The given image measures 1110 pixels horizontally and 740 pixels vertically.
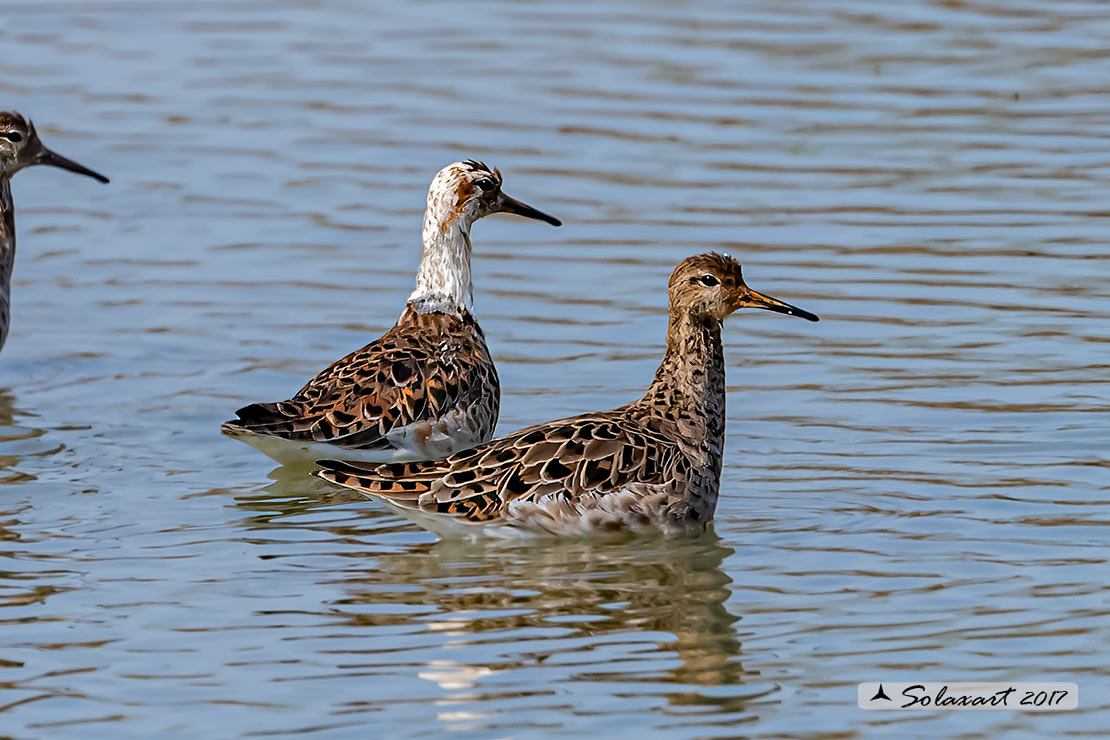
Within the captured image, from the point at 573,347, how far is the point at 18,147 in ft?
14.0

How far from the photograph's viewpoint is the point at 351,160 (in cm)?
1914

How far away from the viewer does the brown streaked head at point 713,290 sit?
453 inches

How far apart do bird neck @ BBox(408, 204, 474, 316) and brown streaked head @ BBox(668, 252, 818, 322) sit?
2.25m

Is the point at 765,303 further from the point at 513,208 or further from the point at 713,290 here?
the point at 513,208

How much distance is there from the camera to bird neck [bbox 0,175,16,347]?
14789mm

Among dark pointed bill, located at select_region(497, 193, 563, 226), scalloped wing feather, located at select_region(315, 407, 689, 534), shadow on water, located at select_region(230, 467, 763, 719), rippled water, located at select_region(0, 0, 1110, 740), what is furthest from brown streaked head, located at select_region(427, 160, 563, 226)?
scalloped wing feather, located at select_region(315, 407, 689, 534)

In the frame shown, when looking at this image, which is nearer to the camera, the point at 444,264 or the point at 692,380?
the point at 692,380

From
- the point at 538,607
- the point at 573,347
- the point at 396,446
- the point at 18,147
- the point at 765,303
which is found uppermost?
the point at 18,147

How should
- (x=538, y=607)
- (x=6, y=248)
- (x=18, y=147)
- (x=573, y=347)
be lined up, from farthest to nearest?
(x=18, y=147) → (x=6, y=248) → (x=573, y=347) → (x=538, y=607)

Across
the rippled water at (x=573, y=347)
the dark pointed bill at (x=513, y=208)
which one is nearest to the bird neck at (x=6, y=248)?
the rippled water at (x=573, y=347)

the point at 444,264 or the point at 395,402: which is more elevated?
the point at 444,264

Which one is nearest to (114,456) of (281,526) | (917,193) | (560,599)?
(281,526)

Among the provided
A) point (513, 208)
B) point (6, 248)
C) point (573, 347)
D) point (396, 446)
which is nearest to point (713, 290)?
point (396, 446)

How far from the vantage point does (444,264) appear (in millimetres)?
13555
